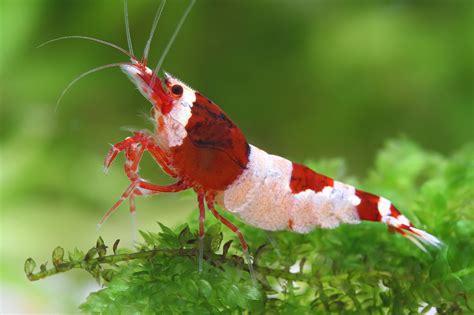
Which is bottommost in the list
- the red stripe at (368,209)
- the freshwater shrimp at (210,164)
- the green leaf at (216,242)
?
the green leaf at (216,242)

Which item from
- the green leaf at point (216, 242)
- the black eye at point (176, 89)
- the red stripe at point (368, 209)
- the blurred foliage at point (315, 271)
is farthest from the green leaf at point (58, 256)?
the red stripe at point (368, 209)

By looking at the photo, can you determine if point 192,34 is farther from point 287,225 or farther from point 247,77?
point 287,225

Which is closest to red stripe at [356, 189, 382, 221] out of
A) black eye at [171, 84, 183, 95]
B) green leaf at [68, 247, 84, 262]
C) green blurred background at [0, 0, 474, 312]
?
black eye at [171, 84, 183, 95]

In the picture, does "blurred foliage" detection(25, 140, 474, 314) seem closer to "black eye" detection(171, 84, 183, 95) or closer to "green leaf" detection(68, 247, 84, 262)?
"green leaf" detection(68, 247, 84, 262)

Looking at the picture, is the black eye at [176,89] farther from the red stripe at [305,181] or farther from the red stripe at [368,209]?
the red stripe at [368,209]

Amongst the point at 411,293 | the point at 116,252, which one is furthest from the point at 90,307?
the point at 411,293

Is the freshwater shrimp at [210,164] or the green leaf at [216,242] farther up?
the freshwater shrimp at [210,164]

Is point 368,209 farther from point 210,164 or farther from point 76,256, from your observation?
point 76,256

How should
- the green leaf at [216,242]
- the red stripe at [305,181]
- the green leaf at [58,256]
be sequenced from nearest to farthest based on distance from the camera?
1. the green leaf at [58,256]
2. the green leaf at [216,242]
3. the red stripe at [305,181]
